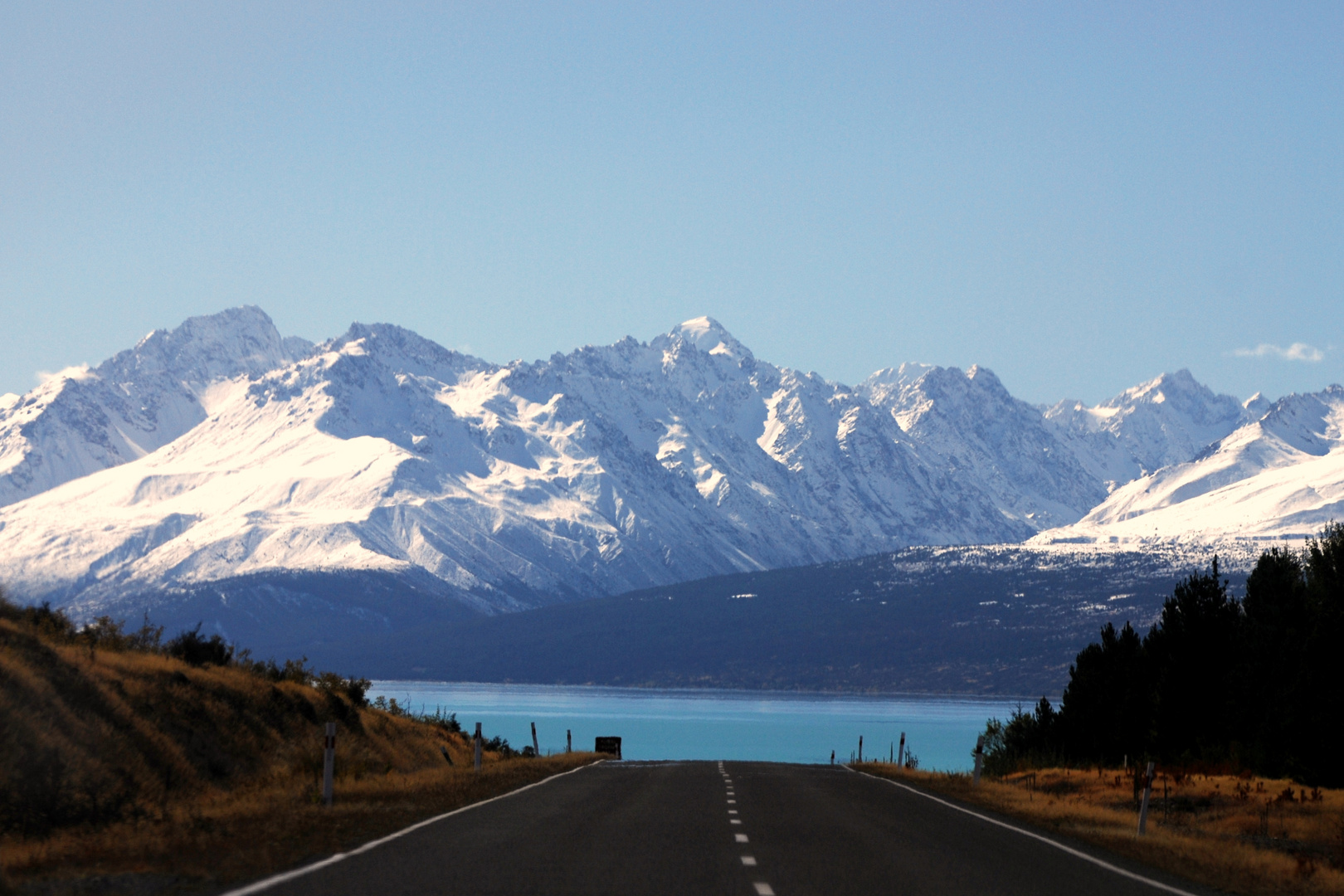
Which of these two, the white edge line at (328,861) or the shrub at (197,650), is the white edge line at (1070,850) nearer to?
the white edge line at (328,861)

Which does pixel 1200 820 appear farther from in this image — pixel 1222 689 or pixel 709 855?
pixel 1222 689

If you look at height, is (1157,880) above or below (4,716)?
below

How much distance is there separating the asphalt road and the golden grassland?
1.35m

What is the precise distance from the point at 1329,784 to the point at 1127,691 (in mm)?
17566

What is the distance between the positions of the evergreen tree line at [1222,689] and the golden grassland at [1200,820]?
238cm

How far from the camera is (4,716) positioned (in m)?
22.7

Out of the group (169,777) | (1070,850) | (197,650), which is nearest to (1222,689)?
(197,650)

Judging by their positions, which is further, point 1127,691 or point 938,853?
point 1127,691

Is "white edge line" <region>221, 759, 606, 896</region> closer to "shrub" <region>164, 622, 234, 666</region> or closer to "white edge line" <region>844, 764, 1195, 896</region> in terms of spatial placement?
"white edge line" <region>844, 764, 1195, 896</region>

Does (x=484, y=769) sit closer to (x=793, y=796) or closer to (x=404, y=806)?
(x=793, y=796)

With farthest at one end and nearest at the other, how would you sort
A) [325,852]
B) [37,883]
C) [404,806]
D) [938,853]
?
[404,806]
[938,853]
[325,852]
[37,883]

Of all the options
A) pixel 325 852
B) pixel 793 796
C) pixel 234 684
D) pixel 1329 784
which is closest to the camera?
pixel 325 852

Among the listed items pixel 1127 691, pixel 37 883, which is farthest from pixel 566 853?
pixel 1127 691

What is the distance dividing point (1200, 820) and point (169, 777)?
20.1 metres
